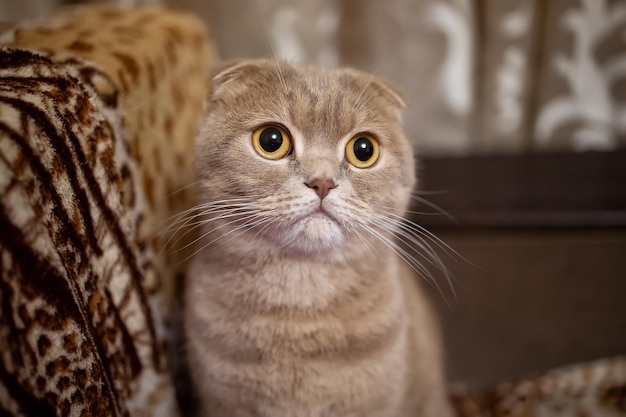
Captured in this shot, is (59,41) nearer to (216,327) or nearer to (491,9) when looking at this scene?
(216,327)

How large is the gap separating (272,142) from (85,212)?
278 millimetres

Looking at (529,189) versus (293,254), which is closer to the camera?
(293,254)

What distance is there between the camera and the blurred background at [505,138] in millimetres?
1229

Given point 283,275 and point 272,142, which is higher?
point 272,142

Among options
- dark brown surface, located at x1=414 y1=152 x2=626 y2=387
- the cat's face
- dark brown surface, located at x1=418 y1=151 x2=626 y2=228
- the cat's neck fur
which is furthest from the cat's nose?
dark brown surface, located at x1=414 y1=152 x2=626 y2=387

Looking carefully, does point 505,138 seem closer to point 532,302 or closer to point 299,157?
point 532,302

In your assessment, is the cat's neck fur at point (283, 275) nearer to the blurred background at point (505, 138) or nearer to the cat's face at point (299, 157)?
the cat's face at point (299, 157)

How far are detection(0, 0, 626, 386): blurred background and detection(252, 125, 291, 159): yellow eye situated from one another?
52 cm

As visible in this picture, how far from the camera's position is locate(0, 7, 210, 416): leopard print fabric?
21.5 inches

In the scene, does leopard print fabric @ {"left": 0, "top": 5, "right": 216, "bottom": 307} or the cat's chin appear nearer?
the cat's chin

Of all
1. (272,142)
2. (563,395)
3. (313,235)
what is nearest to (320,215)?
(313,235)

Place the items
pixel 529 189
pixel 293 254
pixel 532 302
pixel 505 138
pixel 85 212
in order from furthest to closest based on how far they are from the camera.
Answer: pixel 505 138
pixel 529 189
pixel 532 302
pixel 293 254
pixel 85 212

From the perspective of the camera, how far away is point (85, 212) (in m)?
0.67

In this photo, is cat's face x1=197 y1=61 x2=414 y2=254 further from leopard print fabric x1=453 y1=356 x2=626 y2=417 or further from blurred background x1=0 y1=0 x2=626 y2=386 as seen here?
leopard print fabric x1=453 y1=356 x2=626 y2=417
